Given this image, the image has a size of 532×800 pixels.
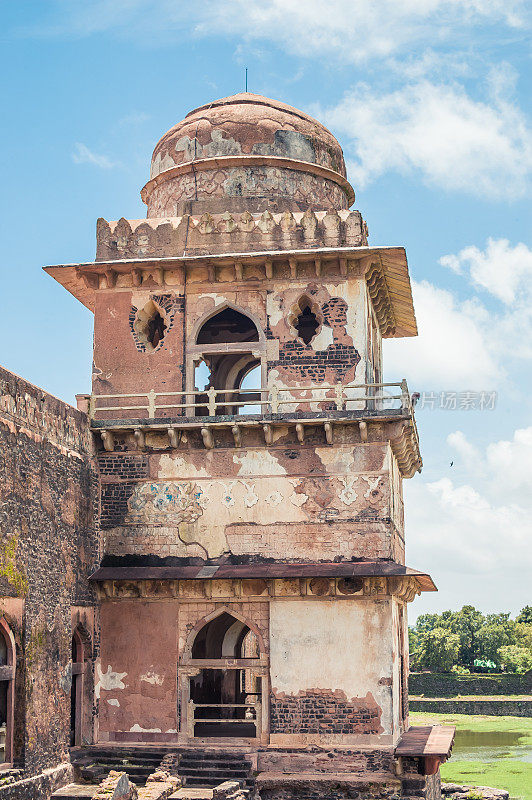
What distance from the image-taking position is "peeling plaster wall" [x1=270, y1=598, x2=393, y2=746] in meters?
15.8

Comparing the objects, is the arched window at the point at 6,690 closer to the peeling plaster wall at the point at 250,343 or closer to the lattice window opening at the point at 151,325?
the peeling plaster wall at the point at 250,343

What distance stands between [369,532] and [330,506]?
774mm

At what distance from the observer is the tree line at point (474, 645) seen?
5881 centimetres

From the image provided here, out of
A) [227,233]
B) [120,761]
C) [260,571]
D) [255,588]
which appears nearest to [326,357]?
[227,233]

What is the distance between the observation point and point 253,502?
1686 centimetres

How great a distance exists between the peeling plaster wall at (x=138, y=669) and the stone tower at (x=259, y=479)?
3 centimetres

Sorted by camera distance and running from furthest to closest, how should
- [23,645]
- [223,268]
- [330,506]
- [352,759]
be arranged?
[223,268], [330,506], [352,759], [23,645]

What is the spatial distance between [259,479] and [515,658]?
48.4 meters

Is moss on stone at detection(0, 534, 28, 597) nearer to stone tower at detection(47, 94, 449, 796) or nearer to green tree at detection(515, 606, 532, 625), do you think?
stone tower at detection(47, 94, 449, 796)

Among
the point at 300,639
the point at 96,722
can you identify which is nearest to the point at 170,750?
the point at 96,722

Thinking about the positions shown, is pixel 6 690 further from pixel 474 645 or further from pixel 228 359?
pixel 474 645

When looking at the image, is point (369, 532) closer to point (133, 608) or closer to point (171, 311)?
point (133, 608)

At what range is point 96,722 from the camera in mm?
16469

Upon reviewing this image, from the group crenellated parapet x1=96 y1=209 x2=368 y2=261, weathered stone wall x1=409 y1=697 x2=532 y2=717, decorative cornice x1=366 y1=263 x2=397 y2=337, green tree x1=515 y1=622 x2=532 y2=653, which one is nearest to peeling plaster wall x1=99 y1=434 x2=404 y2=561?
decorative cornice x1=366 y1=263 x2=397 y2=337
